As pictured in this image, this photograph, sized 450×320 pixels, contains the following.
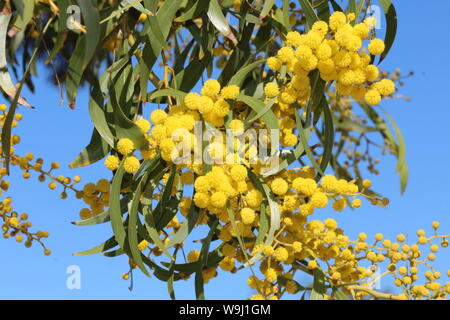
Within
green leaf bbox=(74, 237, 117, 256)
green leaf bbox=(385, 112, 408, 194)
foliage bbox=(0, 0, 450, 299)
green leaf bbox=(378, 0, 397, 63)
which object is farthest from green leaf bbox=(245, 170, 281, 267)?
green leaf bbox=(385, 112, 408, 194)

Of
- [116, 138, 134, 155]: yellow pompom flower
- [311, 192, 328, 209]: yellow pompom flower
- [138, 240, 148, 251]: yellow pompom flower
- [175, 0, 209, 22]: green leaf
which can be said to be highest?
[175, 0, 209, 22]: green leaf

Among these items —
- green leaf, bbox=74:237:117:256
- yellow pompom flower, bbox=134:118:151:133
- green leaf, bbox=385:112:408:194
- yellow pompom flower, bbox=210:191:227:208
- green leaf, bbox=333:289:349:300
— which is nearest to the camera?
yellow pompom flower, bbox=210:191:227:208

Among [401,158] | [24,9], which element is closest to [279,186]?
[24,9]

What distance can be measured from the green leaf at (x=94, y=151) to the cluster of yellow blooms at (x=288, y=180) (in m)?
0.04

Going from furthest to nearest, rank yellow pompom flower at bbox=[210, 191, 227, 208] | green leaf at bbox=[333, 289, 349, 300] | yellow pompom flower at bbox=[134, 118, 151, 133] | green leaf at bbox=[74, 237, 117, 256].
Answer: green leaf at bbox=[333, 289, 349, 300] → green leaf at bbox=[74, 237, 117, 256] → yellow pompom flower at bbox=[134, 118, 151, 133] → yellow pompom flower at bbox=[210, 191, 227, 208]

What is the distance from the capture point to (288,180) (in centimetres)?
137

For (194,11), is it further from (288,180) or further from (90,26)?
(288,180)

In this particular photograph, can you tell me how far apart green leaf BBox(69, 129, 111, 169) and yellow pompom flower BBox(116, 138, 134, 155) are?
0.39 feet

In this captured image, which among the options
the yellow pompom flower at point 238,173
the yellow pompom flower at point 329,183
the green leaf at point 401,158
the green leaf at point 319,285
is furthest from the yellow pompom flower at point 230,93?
the green leaf at point 401,158

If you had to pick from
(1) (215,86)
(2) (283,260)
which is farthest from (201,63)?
(2) (283,260)

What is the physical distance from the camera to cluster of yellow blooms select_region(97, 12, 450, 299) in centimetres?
123

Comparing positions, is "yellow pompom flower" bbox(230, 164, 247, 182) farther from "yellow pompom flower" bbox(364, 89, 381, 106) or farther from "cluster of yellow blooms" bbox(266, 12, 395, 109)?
"yellow pompom flower" bbox(364, 89, 381, 106)

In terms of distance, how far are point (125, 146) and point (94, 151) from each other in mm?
150
